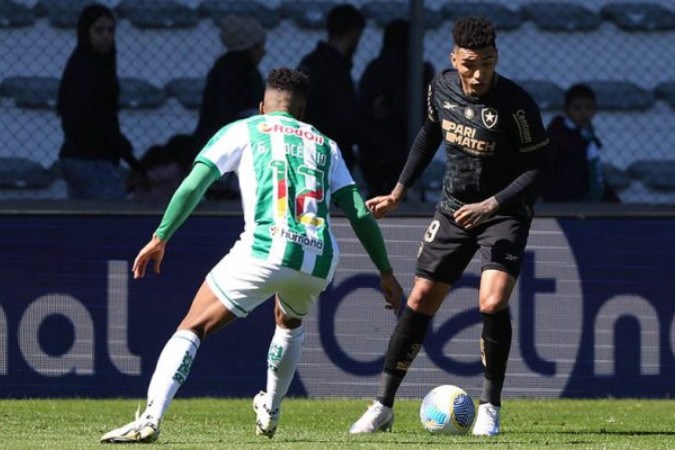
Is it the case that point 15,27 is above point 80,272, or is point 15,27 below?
above

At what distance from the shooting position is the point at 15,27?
33.5ft

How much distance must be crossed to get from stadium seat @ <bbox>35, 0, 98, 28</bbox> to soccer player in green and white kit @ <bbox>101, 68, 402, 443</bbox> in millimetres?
4574

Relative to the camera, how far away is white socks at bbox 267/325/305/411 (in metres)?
6.59

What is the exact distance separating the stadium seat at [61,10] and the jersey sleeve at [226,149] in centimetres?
473

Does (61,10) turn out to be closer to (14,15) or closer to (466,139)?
(14,15)

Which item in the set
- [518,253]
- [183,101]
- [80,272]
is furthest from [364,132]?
[518,253]

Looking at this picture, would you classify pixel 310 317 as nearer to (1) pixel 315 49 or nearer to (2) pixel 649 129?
(1) pixel 315 49

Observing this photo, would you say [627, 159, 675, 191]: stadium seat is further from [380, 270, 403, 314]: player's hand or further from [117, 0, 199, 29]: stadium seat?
[380, 270, 403, 314]: player's hand

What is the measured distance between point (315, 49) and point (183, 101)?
1.02 metres

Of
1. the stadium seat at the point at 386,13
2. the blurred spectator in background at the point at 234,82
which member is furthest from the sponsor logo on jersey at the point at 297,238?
the stadium seat at the point at 386,13

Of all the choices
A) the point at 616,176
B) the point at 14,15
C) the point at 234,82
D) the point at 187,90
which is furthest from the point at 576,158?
the point at 14,15

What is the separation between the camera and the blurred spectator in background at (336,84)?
33.5 ft

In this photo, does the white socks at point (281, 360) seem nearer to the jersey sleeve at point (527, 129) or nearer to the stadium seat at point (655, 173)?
the jersey sleeve at point (527, 129)

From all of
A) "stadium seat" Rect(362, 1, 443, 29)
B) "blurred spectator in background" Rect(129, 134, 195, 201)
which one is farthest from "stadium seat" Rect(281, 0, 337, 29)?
"blurred spectator in background" Rect(129, 134, 195, 201)
